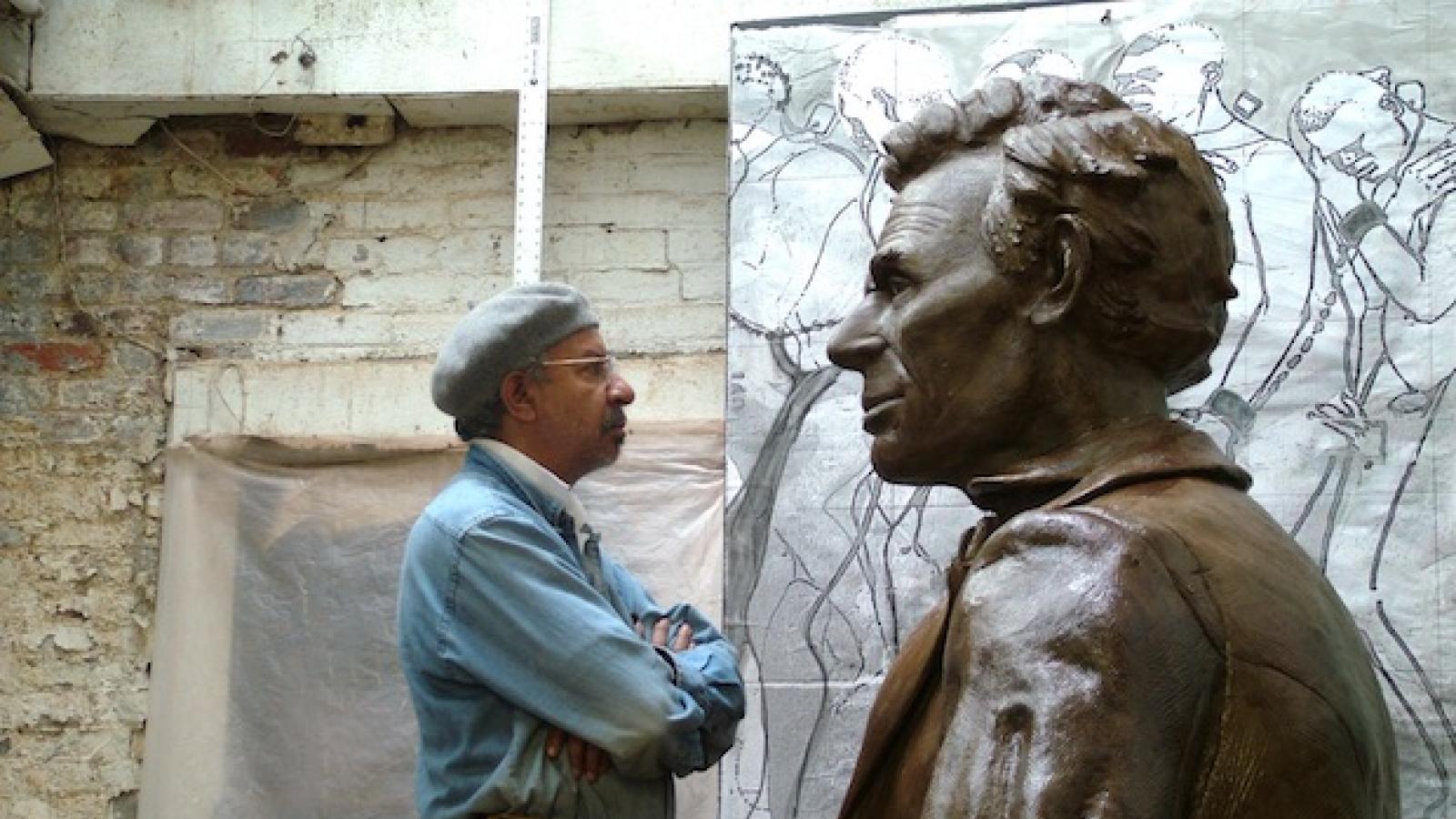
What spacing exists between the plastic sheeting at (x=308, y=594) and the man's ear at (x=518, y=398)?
4.49ft

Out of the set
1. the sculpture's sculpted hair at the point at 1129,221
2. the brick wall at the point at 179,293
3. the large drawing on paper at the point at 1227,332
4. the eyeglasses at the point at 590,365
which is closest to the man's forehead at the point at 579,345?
the eyeglasses at the point at 590,365

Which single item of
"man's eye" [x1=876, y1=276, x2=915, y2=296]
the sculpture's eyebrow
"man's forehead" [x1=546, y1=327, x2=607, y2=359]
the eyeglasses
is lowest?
the eyeglasses

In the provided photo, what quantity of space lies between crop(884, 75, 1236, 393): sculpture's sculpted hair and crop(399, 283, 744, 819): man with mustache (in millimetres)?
991

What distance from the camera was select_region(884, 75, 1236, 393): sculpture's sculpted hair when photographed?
175 centimetres

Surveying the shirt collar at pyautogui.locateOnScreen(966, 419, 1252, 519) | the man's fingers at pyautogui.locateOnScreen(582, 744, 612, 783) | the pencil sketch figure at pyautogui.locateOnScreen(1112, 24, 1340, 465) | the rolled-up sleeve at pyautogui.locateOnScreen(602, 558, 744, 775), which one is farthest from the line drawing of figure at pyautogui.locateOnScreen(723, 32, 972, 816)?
the shirt collar at pyautogui.locateOnScreen(966, 419, 1252, 519)

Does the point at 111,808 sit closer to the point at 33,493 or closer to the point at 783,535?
the point at 33,493

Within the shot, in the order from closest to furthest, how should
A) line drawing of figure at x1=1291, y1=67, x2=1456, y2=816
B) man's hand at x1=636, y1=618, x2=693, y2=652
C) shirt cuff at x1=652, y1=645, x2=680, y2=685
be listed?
1. shirt cuff at x1=652, y1=645, x2=680, y2=685
2. man's hand at x1=636, y1=618, x2=693, y2=652
3. line drawing of figure at x1=1291, y1=67, x2=1456, y2=816

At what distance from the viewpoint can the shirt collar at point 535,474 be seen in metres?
2.87

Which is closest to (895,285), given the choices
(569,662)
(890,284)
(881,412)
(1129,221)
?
(890,284)

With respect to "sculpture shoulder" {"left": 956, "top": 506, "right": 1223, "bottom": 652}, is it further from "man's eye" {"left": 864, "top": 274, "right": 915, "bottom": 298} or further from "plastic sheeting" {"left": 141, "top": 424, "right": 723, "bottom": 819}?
"plastic sheeting" {"left": 141, "top": 424, "right": 723, "bottom": 819}

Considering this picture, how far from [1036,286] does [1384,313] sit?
1.92 meters

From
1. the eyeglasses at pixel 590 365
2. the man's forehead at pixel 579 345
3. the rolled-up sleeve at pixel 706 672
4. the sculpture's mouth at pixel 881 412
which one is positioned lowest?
the rolled-up sleeve at pixel 706 672

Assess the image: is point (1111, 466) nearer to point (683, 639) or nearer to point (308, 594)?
point (683, 639)

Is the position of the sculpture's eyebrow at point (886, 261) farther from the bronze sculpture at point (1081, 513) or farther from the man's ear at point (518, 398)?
the man's ear at point (518, 398)
